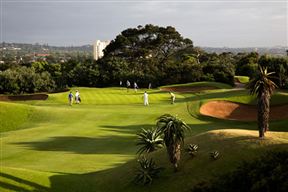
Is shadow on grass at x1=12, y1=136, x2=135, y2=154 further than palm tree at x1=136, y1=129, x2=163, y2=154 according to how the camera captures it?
Yes

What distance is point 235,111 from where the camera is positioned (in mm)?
40094

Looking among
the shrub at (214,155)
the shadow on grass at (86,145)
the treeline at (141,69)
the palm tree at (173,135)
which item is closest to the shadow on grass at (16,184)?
the palm tree at (173,135)

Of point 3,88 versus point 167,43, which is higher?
point 167,43

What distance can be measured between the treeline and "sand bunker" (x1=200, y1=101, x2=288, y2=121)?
1287cm

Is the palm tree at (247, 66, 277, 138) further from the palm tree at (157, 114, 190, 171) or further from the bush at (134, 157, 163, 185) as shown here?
the bush at (134, 157, 163, 185)

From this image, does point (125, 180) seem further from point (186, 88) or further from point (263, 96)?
point (186, 88)

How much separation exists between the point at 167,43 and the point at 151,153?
291 ft

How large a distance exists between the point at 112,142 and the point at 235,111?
58.1 feet

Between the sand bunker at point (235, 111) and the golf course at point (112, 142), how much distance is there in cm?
10

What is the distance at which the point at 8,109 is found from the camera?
123 ft

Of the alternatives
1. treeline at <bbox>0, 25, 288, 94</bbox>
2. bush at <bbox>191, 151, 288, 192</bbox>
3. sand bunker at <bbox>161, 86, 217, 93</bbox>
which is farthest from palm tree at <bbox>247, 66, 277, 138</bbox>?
sand bunker at <bbox>161, 86, 217, 93</bbox>

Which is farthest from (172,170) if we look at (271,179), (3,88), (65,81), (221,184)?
(65,81)

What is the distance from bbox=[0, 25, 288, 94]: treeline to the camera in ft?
226

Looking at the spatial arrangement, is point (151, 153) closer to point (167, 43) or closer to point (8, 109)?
point (8, 109)
